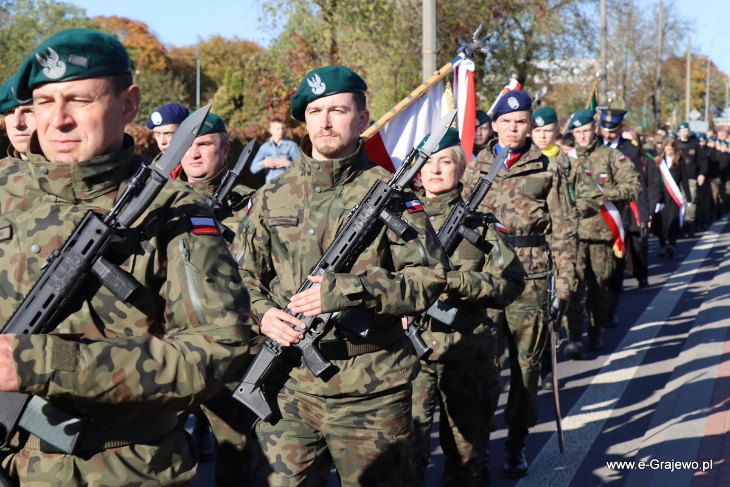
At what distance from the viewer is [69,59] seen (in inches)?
83.2

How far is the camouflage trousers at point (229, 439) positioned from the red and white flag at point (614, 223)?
5748 mm

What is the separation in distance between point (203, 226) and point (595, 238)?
772cm

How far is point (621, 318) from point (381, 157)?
5.72 m

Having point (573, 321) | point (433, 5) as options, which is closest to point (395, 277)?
point (573, 321)

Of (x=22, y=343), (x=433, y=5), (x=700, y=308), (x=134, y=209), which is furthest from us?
(x=700, y=308)

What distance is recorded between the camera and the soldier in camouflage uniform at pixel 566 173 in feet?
25.8

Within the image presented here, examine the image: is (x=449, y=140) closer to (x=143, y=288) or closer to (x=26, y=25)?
(x=143, y=288)

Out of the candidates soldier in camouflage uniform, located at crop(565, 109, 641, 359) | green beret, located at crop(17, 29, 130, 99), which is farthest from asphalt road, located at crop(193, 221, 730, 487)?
green beret, located at crop(17, 29, 130, 99)

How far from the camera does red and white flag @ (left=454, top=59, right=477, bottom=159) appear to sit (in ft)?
24.2

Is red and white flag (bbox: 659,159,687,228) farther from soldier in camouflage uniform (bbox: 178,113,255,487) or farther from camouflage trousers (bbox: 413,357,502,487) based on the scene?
camouflage trousers (bbox: 413,357,502,487)

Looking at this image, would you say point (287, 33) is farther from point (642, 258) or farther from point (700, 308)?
point (700, 308)

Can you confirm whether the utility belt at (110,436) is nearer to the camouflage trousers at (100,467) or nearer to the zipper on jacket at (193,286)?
the camouflage trousers at (100,467)

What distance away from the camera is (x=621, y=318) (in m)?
10.8

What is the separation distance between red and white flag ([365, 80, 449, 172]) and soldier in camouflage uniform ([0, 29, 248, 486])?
3.81 metres
